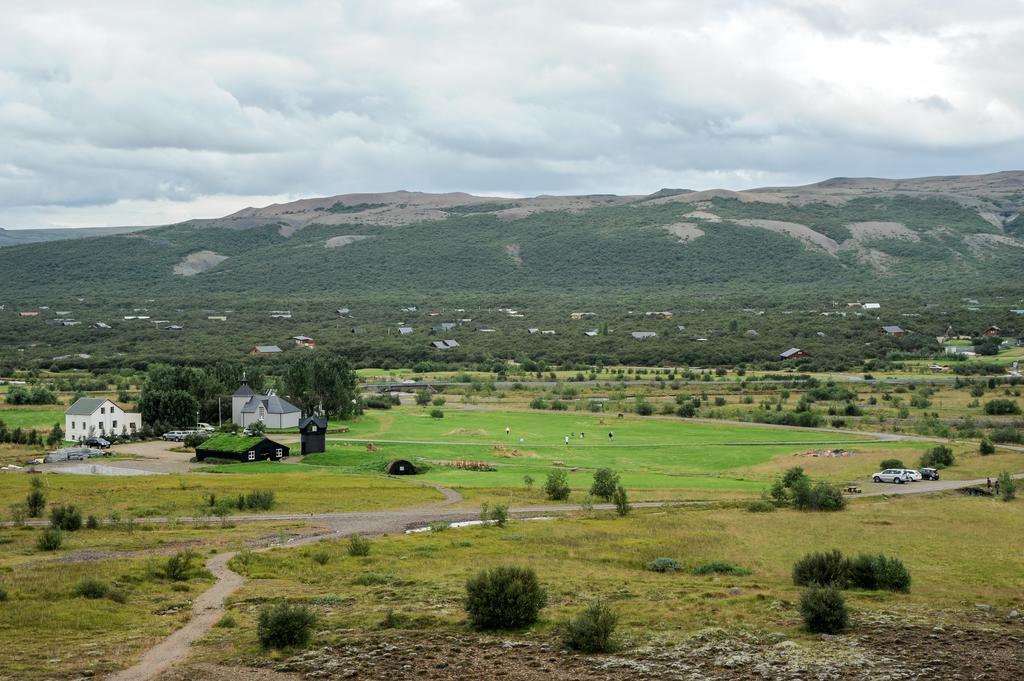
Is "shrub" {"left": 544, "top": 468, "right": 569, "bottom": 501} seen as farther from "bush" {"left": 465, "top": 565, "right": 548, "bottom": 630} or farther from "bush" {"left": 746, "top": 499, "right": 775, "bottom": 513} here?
"bush" {"left": 465, "top": 565, "right": 548, "bottom": 630}

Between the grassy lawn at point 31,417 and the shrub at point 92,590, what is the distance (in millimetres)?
50903

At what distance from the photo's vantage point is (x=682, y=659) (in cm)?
2467

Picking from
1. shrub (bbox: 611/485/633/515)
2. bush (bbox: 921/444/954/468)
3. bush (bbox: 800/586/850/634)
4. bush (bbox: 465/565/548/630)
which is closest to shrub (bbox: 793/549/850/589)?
bush (bbox: 800/586/850/634)

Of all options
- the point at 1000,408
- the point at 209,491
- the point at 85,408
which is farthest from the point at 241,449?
the point at 1000,408

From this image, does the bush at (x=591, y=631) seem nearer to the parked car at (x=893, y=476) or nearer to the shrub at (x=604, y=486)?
the shrub at (x=604, y=486)

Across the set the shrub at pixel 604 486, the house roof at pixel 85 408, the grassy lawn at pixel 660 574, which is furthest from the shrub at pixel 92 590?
the house roof at pixel 85 408

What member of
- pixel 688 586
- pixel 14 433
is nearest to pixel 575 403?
pixel 14 433

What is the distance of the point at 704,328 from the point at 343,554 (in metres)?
127

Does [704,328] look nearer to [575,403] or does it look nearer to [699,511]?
[575,403]

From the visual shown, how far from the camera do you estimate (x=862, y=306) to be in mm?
178750

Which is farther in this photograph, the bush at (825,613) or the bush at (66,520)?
the bush at (66,520)

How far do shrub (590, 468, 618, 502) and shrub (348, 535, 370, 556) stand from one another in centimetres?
1540

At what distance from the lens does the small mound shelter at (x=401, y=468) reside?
58969 millimetres

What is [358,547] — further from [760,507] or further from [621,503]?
[760,507]
